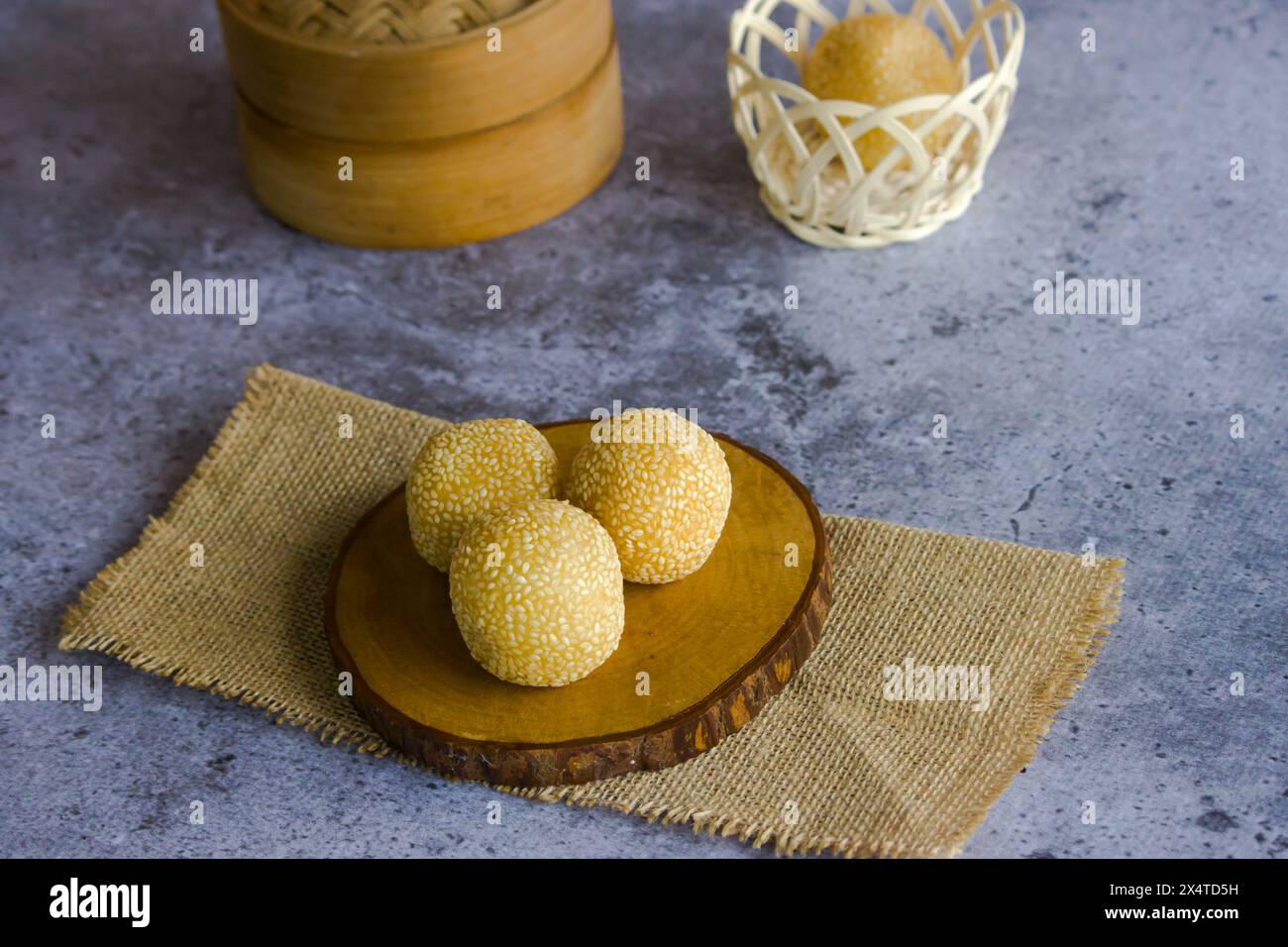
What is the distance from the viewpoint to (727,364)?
164cm

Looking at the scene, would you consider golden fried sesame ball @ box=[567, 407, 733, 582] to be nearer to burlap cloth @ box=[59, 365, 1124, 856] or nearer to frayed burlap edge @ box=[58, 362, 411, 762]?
burlap cloth @ box=[59, 365, 1124, 856]

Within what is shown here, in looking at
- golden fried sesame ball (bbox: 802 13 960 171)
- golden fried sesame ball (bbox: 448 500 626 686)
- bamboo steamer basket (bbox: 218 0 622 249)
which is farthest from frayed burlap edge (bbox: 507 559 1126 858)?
bamboo steamer basket (bbox: 218 0 622 249)

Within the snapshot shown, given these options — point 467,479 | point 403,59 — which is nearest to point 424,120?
point 403,59

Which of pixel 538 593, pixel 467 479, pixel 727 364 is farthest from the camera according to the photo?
pixel 727 364

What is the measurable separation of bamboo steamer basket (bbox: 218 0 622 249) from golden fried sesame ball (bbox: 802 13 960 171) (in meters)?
0.30

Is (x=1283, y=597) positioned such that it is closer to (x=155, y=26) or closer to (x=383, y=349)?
(x=383, y=349)

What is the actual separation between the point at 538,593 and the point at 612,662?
104 mm

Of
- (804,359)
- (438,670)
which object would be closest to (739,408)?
(804,359)

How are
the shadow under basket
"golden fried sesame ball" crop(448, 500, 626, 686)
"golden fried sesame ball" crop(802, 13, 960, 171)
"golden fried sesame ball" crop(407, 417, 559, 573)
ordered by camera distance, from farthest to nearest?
"golden fried sesame ball" crop(802, 13, 960, 171) → the shadow under basket → "golden fried sesame ball" crop(407, 417, 559, 573) → "golden fried sesame ball" crop(448, 500, 626, 686)

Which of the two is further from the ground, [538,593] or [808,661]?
[538,593]

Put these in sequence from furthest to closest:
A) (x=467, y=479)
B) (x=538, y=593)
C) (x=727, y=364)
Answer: (x=727, y=364), (x=467, y=479), (x=538, y=593)

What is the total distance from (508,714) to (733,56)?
0.92m

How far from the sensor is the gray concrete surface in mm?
1190

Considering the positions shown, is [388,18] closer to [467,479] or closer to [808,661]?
[467,479]
